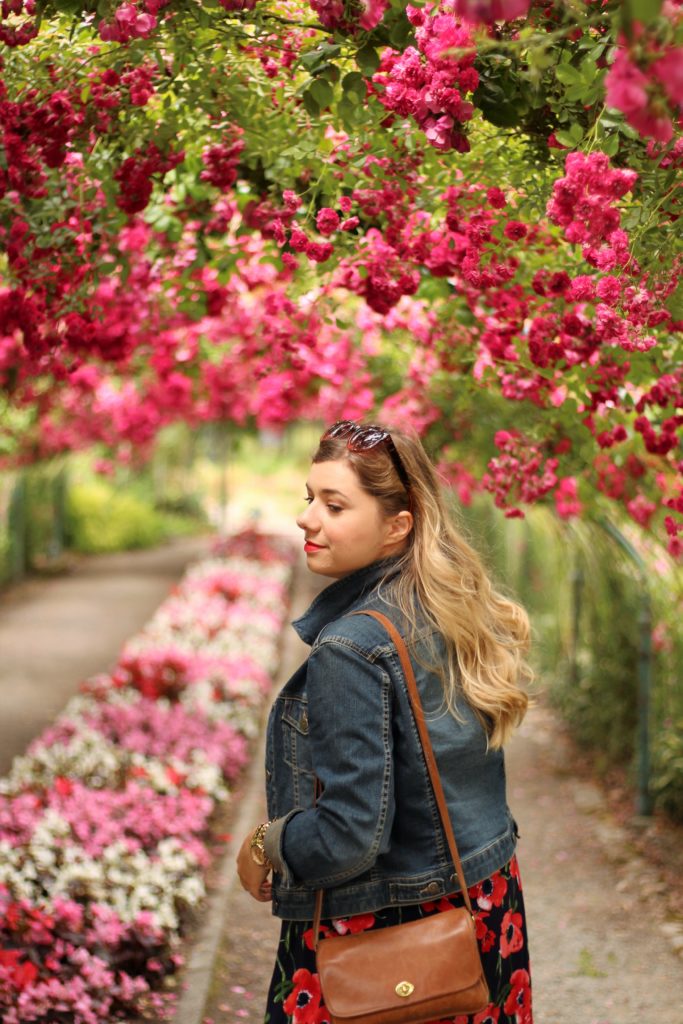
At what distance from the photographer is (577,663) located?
832cm

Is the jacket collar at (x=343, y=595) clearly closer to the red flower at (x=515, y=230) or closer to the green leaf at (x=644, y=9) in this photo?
the red flower at (x=515, y=230)

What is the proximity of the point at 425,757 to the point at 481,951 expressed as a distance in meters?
0.46

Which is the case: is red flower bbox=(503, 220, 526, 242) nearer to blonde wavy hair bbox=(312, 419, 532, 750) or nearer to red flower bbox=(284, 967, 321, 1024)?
blonde wavy hair bbox=(312, 419, 532, 750)

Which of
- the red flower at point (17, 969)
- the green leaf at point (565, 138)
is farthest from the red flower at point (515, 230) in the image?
the red flower at point (17, 969)

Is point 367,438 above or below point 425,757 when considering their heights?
above

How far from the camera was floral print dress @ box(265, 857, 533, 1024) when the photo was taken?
221 cm

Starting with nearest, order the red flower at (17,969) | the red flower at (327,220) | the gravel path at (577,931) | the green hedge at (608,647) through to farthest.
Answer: the red flower at (327,220) < the red flower at (17,969) < the gravel path at (577,931) < the green hedge at (608,647)

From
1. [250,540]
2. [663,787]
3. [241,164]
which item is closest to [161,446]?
[250,540]

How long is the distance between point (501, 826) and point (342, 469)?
810mm

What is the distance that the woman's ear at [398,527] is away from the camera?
2381 mm

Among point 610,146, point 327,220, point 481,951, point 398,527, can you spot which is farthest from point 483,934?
point 327,220

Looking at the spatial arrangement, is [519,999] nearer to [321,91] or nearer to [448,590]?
[448,590]

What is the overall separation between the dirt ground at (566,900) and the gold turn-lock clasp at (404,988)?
6.82 ft

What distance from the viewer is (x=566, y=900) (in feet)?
17.9
